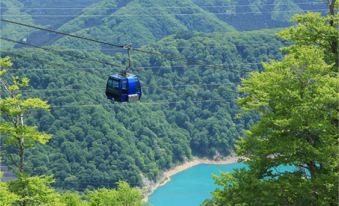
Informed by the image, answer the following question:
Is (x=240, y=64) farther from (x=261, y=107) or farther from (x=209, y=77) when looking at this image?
(x=261, y=107)

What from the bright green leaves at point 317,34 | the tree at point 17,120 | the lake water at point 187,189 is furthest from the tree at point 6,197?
the lake water at point 187,189

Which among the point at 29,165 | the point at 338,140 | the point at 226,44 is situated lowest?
the point at 29,165

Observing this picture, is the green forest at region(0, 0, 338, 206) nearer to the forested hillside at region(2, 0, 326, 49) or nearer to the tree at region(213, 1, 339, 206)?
the tree at region(213, 1, 339, 206)

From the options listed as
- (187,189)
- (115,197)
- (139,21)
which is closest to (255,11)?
(139,21)

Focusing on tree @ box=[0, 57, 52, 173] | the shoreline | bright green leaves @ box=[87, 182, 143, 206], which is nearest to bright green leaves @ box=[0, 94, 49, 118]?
tree @ box=[0, 57, 52, 173]

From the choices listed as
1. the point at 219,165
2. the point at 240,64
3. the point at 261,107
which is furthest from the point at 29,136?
the point at 240,64
